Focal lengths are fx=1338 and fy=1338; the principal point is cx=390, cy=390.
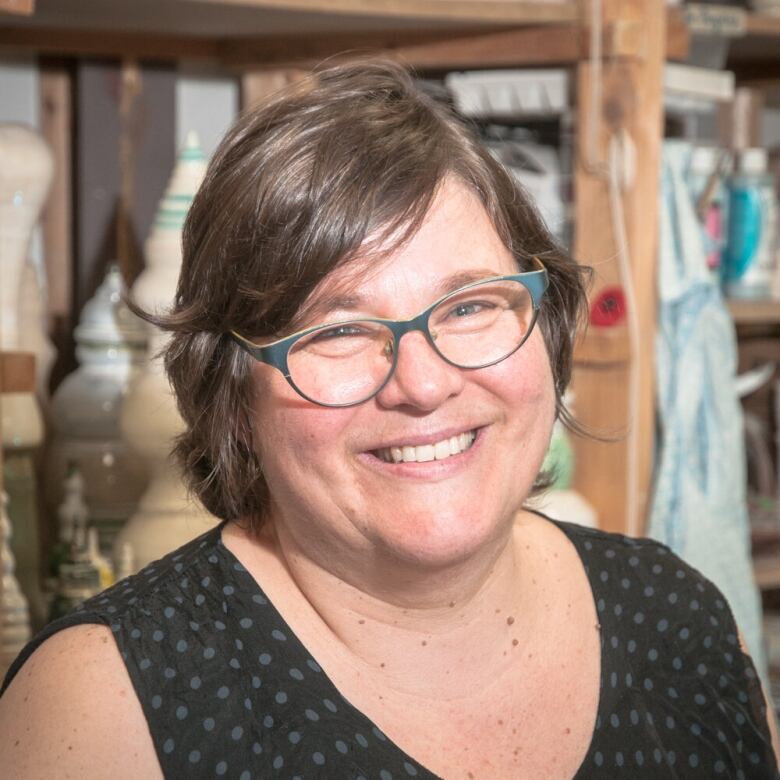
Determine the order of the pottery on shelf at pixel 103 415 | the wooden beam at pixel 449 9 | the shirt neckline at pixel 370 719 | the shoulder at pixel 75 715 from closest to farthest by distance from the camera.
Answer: the shoulder at pixel 75 715 → the shirt neckline at pixel 370 719 → the wooden beam at pixel 449 9 → the pottery on shelf at pixel 103 415

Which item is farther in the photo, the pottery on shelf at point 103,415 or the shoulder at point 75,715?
the pottery on shelf at point 103,415

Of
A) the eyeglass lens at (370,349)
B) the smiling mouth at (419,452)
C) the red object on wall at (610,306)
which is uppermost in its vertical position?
the eyeglass lens at (370,349)

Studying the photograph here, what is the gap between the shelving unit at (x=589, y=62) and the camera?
1.65 meters

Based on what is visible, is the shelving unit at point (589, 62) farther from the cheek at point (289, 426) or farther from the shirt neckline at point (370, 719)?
the cheek at point (289, 426)

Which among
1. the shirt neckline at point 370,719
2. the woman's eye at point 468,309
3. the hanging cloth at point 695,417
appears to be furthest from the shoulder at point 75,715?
the hanging cloth at point 695,417

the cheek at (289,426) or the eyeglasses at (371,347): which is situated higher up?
the eyeglasses at (371,347)

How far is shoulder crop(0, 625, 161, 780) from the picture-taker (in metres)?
0.95

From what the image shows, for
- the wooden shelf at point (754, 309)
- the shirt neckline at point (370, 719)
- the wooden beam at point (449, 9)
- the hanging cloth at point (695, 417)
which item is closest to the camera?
the shirt neckline at point (370, 719)

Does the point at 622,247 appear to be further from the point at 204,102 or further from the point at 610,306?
the point at 204,102

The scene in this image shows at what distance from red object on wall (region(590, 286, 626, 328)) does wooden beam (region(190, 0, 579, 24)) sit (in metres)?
0.35

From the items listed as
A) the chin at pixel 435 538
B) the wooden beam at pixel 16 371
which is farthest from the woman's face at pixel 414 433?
the wooden beam at pixel 16 371

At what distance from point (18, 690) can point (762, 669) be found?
48.2 inches

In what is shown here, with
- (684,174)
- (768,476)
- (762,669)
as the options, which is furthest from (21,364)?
(768,476)

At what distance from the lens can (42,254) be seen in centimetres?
191
